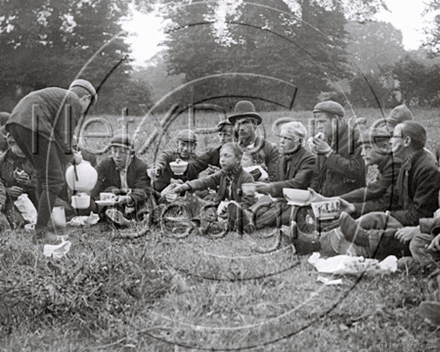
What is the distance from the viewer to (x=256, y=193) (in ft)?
19.0

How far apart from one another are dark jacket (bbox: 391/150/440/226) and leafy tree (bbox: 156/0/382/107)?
15.5 ft

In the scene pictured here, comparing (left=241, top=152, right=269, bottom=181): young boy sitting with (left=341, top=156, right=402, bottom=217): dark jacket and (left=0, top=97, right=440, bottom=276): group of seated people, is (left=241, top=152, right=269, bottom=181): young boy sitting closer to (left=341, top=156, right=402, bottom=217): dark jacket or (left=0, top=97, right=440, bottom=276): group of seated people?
(left=0, top=97, right=440, bottom=276): group of seated people

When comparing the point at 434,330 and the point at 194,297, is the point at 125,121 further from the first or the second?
the point at 434,330

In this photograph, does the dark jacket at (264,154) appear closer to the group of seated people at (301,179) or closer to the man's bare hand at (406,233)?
the group of seated people at (301,179)

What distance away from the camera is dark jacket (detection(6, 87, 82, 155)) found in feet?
17.3

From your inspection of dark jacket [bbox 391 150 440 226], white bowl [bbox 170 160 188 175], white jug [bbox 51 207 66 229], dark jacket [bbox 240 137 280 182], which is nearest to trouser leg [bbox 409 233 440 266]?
dark jacket [bbox 391 150 440 226]

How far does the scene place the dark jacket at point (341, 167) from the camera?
5.10m

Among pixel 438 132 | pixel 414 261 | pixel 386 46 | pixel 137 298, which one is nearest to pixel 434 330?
pixel 414 261

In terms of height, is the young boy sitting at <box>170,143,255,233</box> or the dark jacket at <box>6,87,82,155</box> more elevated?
the dark jacket at <box>6,87,82,155</box>

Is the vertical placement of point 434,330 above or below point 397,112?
below

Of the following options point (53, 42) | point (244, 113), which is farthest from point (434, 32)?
point (53, 42)

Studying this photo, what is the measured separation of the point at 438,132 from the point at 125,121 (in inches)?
245

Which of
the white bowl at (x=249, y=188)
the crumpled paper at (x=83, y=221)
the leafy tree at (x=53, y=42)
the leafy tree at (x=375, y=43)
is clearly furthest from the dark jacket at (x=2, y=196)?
the leafy tree at (x=375, y=43)

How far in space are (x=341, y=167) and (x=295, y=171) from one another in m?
0.62
